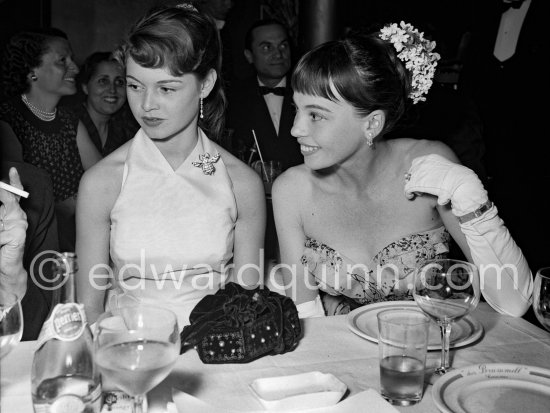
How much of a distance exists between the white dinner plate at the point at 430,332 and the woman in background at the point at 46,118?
254 centimetres

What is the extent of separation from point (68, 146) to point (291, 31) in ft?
8.15

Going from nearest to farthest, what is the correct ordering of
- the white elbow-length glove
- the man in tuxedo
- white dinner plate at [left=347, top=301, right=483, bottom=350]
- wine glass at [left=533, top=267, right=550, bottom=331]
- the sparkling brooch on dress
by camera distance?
wine glass at [left=533, top=267, right=550, bottom=331], white dinner plate at [left=347, top=301, right=483, bottom=350], the white elbow-length glove, the sparkling brooch on dress, the man in tuxedo

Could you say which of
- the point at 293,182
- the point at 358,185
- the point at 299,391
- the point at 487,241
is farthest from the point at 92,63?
the point at 299,391

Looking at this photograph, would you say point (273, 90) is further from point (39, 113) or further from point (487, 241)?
point (487, 241)

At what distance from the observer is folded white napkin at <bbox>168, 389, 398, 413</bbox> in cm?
100

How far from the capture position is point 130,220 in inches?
82.1

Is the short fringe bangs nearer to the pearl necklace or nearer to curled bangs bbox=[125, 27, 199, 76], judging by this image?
curled bangs bbox=[125, 27, 199, 76]

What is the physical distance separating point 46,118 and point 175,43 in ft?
6.92

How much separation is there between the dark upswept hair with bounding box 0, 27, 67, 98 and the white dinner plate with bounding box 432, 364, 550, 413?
3.39 meters

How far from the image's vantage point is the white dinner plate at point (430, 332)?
4.42ft

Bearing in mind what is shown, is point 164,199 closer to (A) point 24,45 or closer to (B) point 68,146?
(B) point 68,146

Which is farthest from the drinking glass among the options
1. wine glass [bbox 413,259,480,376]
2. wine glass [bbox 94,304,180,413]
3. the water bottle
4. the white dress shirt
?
the white dress shirt

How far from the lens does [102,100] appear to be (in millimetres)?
4473

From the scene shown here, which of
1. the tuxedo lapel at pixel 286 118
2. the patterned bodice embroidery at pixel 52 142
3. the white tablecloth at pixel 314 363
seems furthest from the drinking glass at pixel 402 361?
the tuxedo lapel at pixel 286 118
